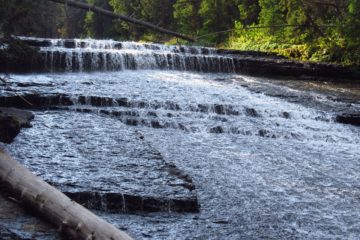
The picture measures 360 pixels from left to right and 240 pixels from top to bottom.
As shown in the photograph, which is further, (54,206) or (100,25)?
(100,25)

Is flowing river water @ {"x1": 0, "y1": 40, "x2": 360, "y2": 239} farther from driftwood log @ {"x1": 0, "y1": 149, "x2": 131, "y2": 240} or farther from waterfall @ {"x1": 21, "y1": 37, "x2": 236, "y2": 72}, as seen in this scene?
waterfall @ {"x1": 21, "y1": 37, "x2": 236, "y2": 72}

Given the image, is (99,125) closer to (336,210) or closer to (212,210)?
(212,210)

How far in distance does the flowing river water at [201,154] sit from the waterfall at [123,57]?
79.3 inches

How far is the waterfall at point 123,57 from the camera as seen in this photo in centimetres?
1842

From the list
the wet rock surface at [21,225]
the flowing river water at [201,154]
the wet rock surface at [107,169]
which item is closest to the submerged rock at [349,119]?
the flowing river water at [201,154]

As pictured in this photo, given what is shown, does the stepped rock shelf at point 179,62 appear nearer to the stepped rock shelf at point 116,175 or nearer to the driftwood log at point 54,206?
the stepped rock shelf at point 116,175

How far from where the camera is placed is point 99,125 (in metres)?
9.48

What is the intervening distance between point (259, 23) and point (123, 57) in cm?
1313

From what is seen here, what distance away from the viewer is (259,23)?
30.2 metres

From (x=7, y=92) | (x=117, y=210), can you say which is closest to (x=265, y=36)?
(x=7, y=92)

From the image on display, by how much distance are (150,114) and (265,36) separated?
1790cm

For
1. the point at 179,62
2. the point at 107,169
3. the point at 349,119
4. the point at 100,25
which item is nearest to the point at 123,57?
the point at 179,62

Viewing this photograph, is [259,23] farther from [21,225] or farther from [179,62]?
[21,225]

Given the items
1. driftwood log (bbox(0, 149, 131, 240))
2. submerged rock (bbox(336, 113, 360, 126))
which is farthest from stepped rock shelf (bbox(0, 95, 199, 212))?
submerged rock (bbox(336, 113, 360, 126))
